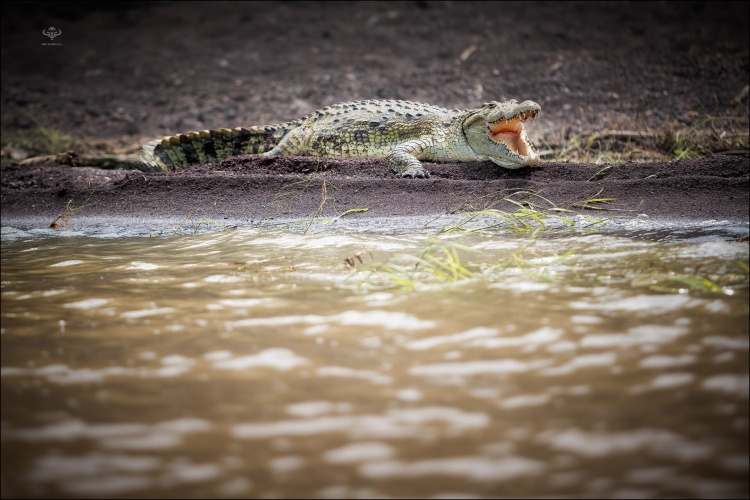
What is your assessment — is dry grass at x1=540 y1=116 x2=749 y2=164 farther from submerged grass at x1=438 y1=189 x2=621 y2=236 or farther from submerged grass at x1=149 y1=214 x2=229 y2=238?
submerged grass at x1=149 y1=214 x2=229 y2=238

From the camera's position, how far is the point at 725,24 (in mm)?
11070

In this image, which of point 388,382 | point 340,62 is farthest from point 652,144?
point 388,382

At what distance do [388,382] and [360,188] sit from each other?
378 centimetres

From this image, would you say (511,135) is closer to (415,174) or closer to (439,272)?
(415,174)

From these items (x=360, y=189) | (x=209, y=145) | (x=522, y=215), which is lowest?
(x=522, y=215)

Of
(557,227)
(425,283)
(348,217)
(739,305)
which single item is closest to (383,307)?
(425,283)

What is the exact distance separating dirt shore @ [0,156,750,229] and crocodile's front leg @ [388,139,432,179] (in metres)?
0.13

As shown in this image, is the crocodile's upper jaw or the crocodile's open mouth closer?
the crocodile's upper jaw

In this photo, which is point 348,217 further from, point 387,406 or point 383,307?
point 387,406

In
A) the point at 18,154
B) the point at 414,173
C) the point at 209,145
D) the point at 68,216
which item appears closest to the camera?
the point at 68,216

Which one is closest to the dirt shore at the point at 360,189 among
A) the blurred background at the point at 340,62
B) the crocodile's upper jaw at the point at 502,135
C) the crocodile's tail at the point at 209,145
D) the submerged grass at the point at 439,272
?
the crocodile's upper jaw at the point at 502,135

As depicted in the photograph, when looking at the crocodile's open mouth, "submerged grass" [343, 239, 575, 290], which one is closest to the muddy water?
"submerged grass" [343, 239, 575, 290]

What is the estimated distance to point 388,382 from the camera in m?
1.58

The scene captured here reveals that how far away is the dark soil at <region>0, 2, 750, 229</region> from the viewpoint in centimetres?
897
